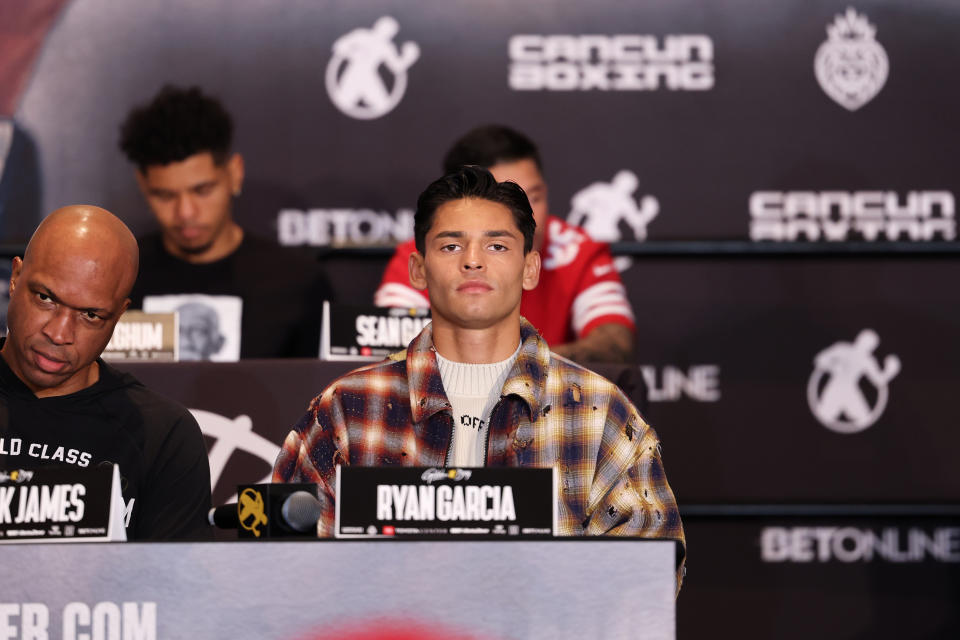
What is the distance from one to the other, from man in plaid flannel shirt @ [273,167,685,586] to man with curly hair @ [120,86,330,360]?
153 cm

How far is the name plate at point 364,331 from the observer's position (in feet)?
9.80

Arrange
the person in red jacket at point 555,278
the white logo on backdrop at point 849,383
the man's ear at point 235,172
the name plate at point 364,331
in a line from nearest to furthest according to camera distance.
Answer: the name plate at point 364,331, the person in red jacket at point 555,278, the man's ear at point 235,172, the white logo on backdrop at point 849,383

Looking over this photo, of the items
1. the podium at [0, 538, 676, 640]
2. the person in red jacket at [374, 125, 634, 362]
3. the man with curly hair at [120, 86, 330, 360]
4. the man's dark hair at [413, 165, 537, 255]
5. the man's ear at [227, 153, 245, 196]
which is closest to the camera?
the podium at [0, 538, 676, 640]

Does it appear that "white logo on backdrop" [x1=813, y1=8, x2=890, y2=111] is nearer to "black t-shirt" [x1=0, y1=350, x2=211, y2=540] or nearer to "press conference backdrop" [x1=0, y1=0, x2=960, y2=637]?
"press conference backdrop" [x1=0, y1=0, x2=960, y2=637]

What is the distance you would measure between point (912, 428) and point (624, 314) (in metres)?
1.22

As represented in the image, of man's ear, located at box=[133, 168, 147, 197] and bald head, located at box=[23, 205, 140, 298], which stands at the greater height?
man's ear, located at box=[133, 168, 147, 197]

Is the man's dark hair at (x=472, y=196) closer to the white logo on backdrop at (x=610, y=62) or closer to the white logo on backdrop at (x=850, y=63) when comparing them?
the white logo on backdrop at (x=610, y=62)

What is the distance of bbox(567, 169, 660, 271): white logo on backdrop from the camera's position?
426cm

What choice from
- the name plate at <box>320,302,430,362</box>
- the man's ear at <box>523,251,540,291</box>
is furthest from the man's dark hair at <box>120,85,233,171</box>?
the man's ear at <box>523,251,540,291</box>

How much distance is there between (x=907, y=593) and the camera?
4148 mm

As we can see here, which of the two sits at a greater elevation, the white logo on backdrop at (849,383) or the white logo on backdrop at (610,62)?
the white logo on backdrop at (610,62)

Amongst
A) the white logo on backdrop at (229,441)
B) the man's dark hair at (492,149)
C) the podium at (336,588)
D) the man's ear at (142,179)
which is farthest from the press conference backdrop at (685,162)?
the podium at (336,588)

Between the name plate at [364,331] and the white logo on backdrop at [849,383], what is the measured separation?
1767mm

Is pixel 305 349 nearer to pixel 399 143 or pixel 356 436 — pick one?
pixel 399 143
